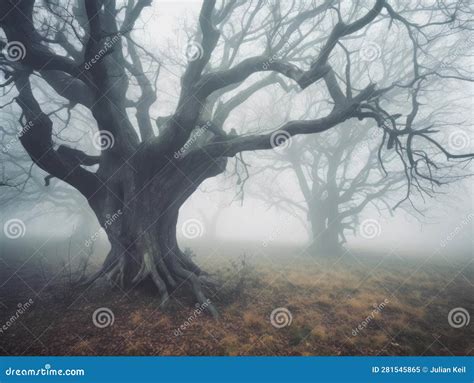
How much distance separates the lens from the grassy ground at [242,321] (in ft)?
17.6

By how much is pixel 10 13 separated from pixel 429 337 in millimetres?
11498

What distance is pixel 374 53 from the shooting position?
15.0m

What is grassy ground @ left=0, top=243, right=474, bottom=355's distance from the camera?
5.38 meters

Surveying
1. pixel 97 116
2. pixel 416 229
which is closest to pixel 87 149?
pixel 97 116

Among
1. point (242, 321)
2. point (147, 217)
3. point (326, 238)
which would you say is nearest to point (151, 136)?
point (147, 217)

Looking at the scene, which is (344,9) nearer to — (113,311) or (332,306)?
(332,306)

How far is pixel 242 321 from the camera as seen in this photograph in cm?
645

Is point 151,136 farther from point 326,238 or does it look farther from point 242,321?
point 326,238

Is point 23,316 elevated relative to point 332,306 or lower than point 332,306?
lower

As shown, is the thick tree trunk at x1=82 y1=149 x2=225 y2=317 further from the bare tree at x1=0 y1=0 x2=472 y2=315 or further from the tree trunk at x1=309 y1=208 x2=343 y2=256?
the tree trunk at x1=309 y1=208 x2=343 y2=256

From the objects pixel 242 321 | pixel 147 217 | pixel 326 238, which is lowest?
pixel 147 217

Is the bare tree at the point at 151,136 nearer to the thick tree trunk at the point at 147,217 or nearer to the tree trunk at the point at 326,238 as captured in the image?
the thick tree trunk at the point at 147,217

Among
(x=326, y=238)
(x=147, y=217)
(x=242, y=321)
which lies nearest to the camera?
(x=242, y=321)

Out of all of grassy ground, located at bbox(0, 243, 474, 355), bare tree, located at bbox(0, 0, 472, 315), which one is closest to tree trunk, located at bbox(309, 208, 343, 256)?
grassy ground, located at bbox(0, 243, 474, 355)
